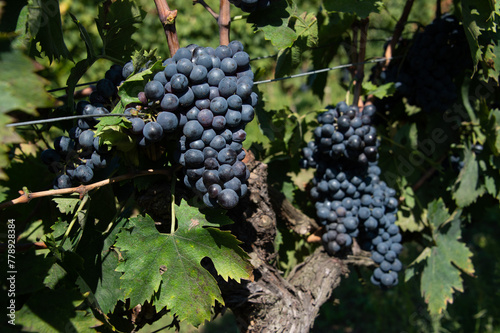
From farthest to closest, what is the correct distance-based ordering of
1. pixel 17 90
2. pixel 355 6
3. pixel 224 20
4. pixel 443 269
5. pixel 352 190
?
pixel 443 269 → pixel 352 190 → pixel 355 6 → pixel 224 20 → pixel 17 90

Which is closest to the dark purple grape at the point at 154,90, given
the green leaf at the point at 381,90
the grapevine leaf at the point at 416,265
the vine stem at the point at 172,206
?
the vine stem at the point at 172,206

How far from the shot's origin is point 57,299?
0.92m

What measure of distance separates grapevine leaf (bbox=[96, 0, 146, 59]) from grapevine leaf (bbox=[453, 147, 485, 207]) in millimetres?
1444

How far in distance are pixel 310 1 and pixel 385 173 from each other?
507cm

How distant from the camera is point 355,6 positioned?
138 centimetres

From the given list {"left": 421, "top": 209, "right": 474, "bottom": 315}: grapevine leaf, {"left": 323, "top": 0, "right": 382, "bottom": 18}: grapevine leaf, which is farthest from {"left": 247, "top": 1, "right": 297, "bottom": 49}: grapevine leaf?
{"left": 421, "top": 209, "right": 474, "bottom": 315}: grapevine leaf

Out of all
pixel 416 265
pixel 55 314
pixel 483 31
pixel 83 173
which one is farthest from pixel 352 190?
pixel 55 314

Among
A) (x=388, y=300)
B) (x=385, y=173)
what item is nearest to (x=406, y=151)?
(x=385, y=173)

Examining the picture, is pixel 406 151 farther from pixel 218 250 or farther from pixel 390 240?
pixel 218 250

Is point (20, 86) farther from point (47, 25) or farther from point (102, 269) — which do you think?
point (102, 269)

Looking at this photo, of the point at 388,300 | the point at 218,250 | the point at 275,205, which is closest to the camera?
the point at 218,250

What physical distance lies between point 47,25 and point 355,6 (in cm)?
99

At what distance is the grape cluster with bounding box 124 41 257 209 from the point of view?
950mm

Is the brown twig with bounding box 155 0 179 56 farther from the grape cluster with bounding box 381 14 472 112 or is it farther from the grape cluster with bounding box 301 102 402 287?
the grape cluster with bounding box 381 14 472 112
